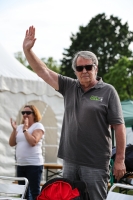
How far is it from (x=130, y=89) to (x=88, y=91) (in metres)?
35.8

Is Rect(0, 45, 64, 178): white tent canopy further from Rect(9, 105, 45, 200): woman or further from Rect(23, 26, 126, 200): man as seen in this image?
Rect(23, 26, 126, 200): man

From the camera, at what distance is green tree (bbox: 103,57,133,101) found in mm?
39078

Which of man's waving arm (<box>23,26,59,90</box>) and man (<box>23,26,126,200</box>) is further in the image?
man's waving arm (<box>23,26,59,90</box>)

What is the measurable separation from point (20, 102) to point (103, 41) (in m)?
37.5

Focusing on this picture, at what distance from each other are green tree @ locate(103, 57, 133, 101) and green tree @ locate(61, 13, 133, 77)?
6152 millimetres

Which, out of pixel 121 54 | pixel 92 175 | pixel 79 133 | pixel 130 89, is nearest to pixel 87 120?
pixel 79 133

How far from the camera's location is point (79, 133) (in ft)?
13.8

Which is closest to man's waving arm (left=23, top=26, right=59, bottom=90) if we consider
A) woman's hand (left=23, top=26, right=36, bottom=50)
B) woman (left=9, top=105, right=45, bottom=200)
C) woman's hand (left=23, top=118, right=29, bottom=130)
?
woman's hand (left=23, top=26, right=36, bottom=50)

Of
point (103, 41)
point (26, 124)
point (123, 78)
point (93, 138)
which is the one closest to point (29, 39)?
point (93, 138)

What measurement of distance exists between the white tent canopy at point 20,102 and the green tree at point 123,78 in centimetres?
2781

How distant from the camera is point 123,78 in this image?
39281 millimetres

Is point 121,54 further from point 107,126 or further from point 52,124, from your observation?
point 107,126

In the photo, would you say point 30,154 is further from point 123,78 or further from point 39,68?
point 123,78

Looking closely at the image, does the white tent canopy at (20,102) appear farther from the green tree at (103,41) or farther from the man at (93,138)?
the green tree at (103,41)
